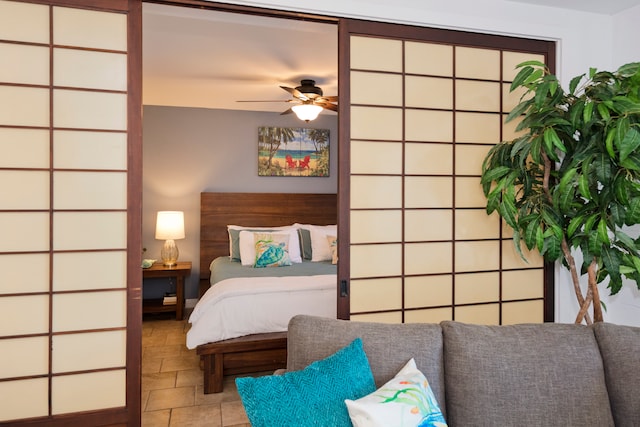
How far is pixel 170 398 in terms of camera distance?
2.93 m

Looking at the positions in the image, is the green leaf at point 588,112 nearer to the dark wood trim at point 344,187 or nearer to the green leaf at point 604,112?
the green leaf at point 604,112

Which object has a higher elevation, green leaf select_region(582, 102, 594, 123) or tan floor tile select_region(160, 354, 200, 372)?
green leaf select_region(582, 102, 594, 123)

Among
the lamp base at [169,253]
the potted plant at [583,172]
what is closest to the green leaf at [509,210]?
the potted plant at [583,172]

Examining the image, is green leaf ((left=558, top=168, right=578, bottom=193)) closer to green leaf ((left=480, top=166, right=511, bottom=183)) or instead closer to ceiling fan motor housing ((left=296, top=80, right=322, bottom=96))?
green leaf ((left=480, top=166, right=511, bottom=183))

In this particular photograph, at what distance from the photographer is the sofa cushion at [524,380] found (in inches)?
55.7

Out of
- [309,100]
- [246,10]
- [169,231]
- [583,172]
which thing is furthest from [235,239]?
[583,172]

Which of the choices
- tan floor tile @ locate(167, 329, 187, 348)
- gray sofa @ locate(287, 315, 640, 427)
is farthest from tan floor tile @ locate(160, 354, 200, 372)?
gray sofa @ locate(287, 315, 640, 427)

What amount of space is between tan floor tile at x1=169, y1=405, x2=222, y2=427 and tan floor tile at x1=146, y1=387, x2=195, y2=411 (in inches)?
3.4

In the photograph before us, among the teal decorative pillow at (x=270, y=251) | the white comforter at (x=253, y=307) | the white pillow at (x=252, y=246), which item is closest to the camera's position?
the white comforter at (x=253, y=307)

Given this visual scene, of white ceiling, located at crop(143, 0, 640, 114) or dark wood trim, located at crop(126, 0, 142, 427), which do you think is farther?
white ceiling, located at crop(143, 0, 640, 114)

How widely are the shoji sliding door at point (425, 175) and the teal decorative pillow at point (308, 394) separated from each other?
0.99 meters

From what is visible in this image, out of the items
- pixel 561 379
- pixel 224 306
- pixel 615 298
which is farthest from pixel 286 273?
pixel 561 379

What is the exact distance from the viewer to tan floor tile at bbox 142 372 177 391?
122 inches

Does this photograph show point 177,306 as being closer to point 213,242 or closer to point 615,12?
point 213,242
